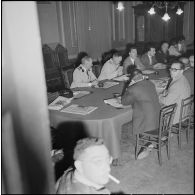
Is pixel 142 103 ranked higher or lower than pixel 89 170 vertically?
lower

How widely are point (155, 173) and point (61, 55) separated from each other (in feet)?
18.0

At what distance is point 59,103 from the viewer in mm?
3041

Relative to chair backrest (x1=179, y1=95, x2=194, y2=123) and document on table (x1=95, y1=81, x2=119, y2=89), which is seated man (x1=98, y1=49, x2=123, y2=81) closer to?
document on table (x1=95, y1=81, x2=119, y2=89)

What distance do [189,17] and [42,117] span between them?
10.9 meters

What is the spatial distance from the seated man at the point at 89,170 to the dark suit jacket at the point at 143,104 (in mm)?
1611

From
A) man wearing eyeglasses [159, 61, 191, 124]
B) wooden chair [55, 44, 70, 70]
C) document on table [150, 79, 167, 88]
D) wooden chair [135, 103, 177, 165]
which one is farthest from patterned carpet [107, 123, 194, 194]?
wooden chair [55, 44, 70, 70]

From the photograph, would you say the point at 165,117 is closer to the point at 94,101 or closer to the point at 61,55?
the point at 94,101

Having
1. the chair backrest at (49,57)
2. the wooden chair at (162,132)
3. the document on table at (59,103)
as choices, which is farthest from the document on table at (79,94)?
the chair backrest at (49,57)

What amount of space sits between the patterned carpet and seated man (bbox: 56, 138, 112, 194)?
131 centimetres

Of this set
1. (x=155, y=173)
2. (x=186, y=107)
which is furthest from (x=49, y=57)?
(x=155, y=173)

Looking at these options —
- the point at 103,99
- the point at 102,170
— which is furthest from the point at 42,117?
the point at 103,99

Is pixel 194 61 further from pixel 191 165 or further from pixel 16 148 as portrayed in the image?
pixel 16 148

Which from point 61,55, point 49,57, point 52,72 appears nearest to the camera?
point 52,72

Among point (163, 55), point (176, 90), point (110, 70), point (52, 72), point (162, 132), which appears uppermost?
point (163, 55)
